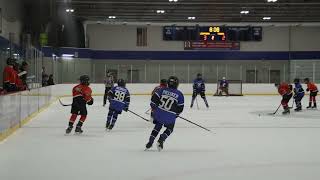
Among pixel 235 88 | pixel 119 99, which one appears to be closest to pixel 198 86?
pixel 119 99

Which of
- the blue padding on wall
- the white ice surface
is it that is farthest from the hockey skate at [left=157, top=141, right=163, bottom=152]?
the blue padding on wall

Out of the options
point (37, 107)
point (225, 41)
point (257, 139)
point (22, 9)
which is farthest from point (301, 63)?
point (257, 139)

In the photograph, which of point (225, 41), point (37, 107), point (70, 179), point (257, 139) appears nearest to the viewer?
point (70, 179)

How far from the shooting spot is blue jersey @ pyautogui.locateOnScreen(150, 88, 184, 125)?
19.8 feet

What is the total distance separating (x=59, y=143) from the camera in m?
6.96

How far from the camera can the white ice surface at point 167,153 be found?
4766 millimetres

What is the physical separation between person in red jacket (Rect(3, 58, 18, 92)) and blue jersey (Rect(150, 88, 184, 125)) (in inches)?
150

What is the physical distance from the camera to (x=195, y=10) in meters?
22.3

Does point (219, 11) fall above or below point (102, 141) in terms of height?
above

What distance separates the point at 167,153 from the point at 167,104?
0.61 m

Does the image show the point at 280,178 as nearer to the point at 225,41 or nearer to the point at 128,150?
the point at 128,150

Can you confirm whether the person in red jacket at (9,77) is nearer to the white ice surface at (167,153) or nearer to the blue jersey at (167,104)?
the white ice surface at (167,153)

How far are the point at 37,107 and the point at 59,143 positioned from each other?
5.38 meters

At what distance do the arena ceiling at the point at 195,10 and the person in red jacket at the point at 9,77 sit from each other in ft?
35.3
